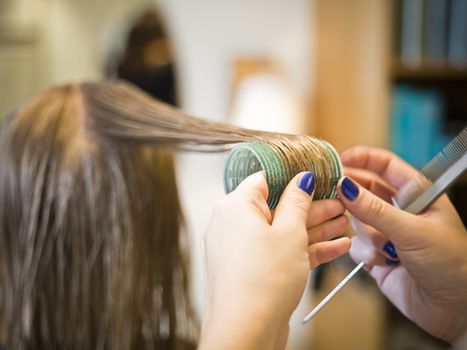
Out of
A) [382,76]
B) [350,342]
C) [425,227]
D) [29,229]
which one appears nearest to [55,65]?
[382,76]

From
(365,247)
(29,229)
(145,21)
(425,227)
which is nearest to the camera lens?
(425,227)

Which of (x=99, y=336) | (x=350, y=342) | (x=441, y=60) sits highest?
(x=441, y=60)

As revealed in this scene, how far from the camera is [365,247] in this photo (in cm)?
67

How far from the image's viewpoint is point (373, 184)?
2.19 ft

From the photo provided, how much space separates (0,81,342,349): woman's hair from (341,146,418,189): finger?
0.78ft

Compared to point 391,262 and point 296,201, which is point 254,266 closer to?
point 296,201

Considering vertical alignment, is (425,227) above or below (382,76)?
below

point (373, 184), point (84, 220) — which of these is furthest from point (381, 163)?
point (84, 220)

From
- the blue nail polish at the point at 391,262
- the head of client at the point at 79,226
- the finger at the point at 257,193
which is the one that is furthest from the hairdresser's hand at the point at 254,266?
the head of client at the point at 79,226

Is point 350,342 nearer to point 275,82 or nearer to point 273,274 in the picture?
point 275,82

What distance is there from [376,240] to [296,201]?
22 cm

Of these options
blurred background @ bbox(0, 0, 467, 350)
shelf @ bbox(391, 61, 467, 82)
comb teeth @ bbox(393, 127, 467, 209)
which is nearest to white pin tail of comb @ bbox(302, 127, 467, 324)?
comb teeth @ bbox(393, 127, 467, 209)

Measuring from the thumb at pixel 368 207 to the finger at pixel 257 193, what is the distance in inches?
3.1

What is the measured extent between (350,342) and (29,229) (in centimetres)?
145
